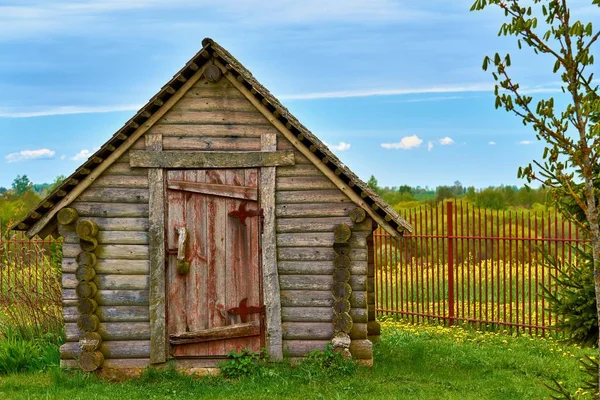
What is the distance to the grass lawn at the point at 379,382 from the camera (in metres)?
11.2

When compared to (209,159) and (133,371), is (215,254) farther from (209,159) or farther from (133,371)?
(133,371)

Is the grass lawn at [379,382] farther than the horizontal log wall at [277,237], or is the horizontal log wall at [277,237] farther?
the horizontal log wall at [277,237]

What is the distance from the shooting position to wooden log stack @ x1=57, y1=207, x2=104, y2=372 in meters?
11.9

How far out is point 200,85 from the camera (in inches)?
475

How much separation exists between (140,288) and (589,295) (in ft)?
21.2

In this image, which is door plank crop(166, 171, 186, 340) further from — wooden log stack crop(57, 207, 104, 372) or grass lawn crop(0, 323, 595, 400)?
wooden log stack crop(57, 207, 104, 372)

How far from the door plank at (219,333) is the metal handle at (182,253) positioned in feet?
3.17

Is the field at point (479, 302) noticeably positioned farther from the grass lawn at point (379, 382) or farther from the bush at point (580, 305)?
the bush at point (580, 305)

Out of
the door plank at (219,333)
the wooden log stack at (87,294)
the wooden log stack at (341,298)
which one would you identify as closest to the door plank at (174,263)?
the door plank at (219,333)

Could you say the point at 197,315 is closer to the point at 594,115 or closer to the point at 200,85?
the point at 200,85

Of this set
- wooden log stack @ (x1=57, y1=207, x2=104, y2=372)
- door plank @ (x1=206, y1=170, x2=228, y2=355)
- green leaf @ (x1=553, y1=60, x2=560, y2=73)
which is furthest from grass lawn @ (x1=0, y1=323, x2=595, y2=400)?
green leaf @ (x1=553, y1=60, x2=560, y2=73)

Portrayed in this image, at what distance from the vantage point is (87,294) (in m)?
11.9

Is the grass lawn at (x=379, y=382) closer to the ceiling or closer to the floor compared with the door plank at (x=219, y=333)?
closer to the floor

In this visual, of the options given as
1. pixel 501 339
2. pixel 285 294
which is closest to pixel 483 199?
pixel 501 339
